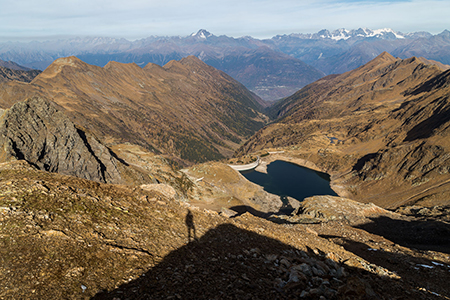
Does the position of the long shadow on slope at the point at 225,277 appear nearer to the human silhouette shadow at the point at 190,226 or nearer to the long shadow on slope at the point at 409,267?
the human silhouette shadow at the point at 190,226

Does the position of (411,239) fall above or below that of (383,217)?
above

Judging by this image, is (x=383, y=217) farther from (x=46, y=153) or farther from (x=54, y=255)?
(x=46, y=153)

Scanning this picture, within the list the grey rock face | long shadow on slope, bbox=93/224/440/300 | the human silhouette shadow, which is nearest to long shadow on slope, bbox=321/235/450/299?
long shadow on slope, bbox=93/224/440/300

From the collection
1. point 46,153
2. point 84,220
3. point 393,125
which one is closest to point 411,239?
point 84,220

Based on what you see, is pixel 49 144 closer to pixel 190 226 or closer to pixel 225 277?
pixel 190 226

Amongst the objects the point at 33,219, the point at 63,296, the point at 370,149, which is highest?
the point at 33,219

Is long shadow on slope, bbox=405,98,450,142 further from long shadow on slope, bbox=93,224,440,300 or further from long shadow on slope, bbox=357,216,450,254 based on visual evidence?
long shadow on slope, bbox=93,224,440,300

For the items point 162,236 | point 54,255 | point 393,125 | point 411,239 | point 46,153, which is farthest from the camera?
point 393,125
